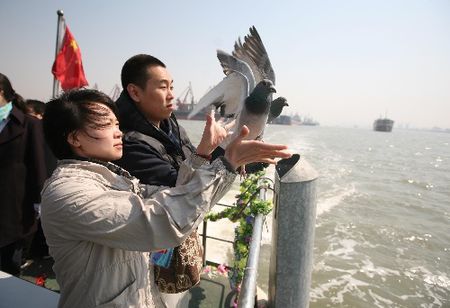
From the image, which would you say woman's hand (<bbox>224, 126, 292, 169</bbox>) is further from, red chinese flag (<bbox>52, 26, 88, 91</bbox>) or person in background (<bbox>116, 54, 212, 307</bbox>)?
red chinese flag (<bbox>52, 26, 88, 91</bbox>)

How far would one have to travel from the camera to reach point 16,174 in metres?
3.19

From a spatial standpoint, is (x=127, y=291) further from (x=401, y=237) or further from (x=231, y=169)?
(x=401, y=237)

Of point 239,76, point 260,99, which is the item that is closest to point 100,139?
point 260,99

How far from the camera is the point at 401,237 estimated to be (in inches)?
436

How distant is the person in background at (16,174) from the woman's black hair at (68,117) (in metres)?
2.21

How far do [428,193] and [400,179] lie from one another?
133 inches

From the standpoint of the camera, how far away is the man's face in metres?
1.95

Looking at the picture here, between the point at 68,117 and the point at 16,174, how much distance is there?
Result: 2.38 m

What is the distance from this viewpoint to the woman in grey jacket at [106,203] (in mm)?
1079

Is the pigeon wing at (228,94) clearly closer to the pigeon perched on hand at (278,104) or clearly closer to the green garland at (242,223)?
the pigeon perched on hand at (278,104)

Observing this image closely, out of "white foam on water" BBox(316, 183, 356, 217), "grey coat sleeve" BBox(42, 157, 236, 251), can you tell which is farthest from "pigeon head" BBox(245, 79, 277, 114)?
"white foam on water" BBox(316, 183, 356, 217)

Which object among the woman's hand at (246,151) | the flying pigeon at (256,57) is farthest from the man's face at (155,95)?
the flying pigeon at (256,57)

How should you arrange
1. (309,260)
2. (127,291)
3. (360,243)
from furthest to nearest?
(360,243)
(309,260)
(127,291)

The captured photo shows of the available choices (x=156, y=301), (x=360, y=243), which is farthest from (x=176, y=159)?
(x=360, y=243)
